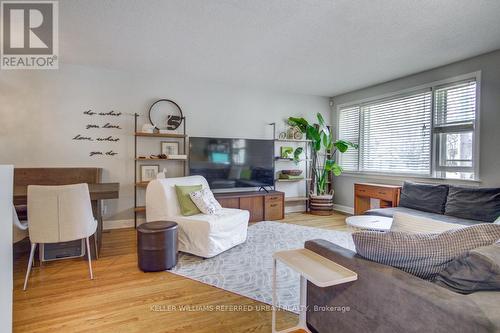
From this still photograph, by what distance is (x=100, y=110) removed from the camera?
4.21 meters

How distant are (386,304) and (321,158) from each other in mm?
5005

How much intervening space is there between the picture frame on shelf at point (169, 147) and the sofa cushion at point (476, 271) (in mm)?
4128

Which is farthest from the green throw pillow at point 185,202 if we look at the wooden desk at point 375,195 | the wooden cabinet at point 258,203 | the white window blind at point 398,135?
the white window blind at point 398,135

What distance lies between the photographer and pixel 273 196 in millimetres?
4926

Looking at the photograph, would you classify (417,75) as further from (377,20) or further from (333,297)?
(333,297)

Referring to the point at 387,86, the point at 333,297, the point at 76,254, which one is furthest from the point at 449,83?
the point at 76,254

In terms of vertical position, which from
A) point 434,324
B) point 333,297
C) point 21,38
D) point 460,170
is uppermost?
point 21,38

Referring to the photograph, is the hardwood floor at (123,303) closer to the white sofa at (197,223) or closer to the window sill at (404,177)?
the white sofa at (197,223)

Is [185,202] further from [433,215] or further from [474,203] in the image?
[474,203]

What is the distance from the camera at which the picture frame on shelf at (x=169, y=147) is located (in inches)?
180

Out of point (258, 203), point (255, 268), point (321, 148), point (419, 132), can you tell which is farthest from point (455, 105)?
point (255, 268)

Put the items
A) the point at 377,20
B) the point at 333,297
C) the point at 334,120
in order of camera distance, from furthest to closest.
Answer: the point at 334,120 < the point at 377,20 < the point at 333,297

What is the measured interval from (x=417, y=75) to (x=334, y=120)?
1915 millimetres

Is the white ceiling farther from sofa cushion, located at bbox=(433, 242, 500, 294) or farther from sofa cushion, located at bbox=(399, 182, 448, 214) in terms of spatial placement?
sofa cushion, located at bbox=(433, 242, 500, 294)
